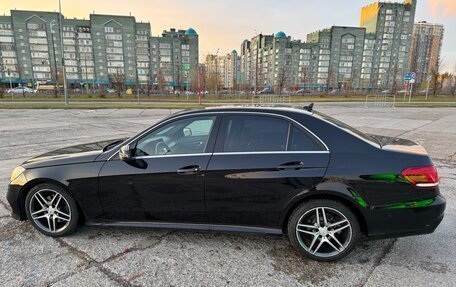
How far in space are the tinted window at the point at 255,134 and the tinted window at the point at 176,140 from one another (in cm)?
25

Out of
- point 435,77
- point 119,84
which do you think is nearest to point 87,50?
point 119,84

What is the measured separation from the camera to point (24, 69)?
8112cm

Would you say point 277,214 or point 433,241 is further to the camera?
point 433,241

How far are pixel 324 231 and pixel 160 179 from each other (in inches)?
69.8

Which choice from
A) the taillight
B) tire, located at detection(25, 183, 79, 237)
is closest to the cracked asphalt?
tire, located at detection(25, 183, 79, 237)

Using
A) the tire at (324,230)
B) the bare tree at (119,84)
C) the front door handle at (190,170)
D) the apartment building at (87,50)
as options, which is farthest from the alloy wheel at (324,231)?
the apartment building at (87,50)

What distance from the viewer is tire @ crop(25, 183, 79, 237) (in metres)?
3.14

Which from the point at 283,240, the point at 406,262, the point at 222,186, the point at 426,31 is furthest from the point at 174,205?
the point at 426,31

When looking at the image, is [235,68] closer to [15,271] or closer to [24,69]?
[24,69]

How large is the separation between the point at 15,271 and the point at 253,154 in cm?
255

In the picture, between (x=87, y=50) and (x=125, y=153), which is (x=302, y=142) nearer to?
(x=125, y=153)

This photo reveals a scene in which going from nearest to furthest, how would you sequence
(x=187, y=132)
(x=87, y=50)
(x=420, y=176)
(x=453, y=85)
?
(x=420, y=176), (x=187, y=132), (x=453, y=85), (x=87, y=50)

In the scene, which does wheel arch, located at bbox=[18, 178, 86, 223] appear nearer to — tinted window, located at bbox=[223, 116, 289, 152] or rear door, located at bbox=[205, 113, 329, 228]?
rear door, located at bbox=[205, 113, 329, 228]

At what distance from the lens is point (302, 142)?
2779 mm
